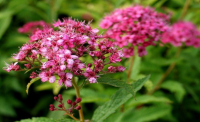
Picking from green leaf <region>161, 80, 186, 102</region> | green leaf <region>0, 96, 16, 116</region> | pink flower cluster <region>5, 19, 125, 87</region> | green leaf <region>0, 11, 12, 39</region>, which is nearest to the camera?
pink flower cluster <region>5, 19, 125, 87</region>

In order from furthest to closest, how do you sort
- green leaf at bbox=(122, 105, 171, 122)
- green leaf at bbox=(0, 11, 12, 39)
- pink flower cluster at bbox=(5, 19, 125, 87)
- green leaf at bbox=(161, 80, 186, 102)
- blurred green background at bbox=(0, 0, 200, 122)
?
green leaf at bbox=(0, 11, 12, 39) → blurred green background at bbox=(0, 0, 200, 122) → green leaf at bbox=(161, 80, 186, 102) → green leaf at bbox=(122, 105, 171, 122) → pink flower cluster at bbox=(5, 19, 125, 87)

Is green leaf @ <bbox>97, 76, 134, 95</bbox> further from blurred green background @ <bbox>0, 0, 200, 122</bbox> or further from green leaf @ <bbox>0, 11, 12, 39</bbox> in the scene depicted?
green leaf @ <bbox>0, 11, 12, 39</bbox>

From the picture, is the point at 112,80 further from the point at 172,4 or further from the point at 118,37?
the point at 172,4

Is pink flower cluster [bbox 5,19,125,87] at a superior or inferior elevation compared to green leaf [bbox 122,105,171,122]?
superior

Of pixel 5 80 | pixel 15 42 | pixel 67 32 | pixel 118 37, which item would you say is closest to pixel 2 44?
pixel 15 42

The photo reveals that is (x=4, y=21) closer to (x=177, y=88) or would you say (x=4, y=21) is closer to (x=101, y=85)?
(x=101, y=85)

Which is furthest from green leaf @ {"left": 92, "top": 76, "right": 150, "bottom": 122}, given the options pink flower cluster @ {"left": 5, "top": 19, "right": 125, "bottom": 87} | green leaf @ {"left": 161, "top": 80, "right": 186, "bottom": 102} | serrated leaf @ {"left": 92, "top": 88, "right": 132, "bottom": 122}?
green leaf @ {"left": 161, "top": 80, "right": 186, "bottom": 102}

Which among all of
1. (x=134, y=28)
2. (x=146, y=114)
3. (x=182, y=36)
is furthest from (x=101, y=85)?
(x=134, y=28)
